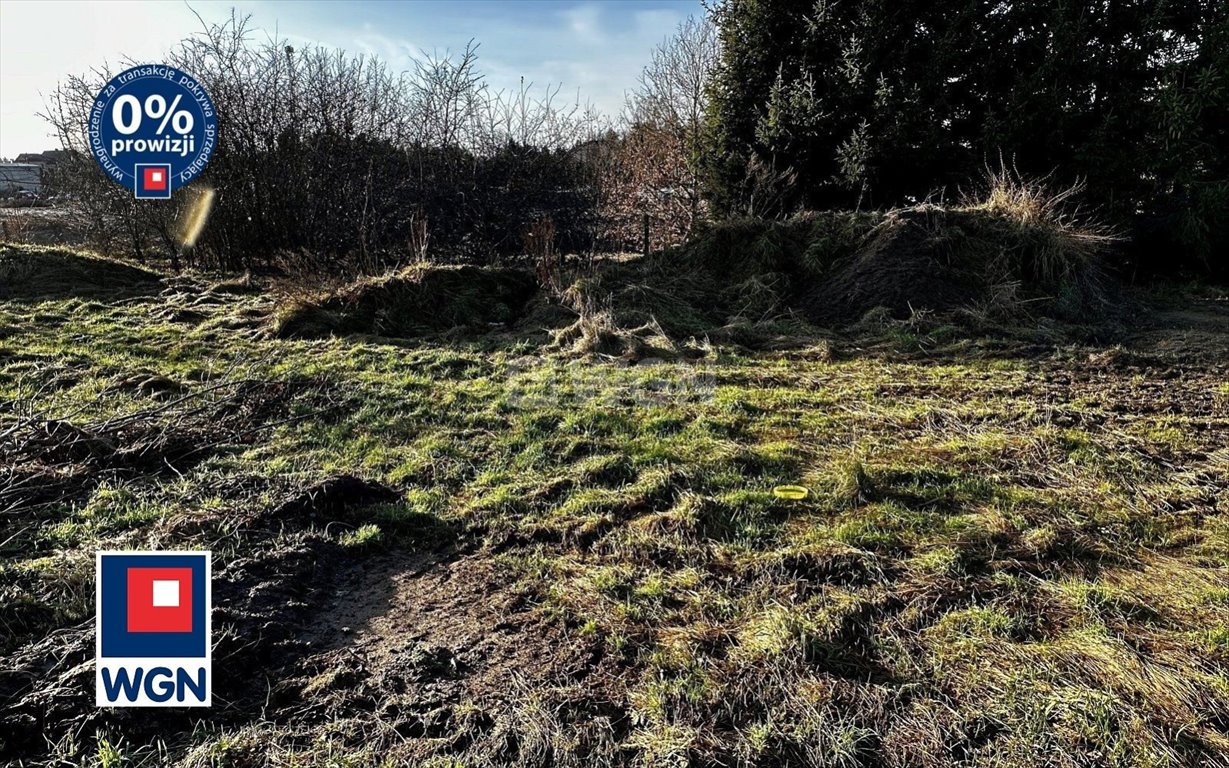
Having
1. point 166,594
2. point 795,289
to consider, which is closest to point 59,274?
point 166,594

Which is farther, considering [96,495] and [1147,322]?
[1147,322]

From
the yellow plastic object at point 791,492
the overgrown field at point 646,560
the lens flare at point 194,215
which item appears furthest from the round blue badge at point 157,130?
the yellow plastic object at point 791,492

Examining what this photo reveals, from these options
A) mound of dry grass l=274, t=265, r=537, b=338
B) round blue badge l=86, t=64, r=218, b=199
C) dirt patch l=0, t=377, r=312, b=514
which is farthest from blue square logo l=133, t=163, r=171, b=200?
dirt patch l=0, t=377, r=312, b=514

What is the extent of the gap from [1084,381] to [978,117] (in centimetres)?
642

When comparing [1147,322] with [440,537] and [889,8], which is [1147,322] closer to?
[889,8]

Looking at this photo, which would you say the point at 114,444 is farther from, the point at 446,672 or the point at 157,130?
the point at 157,130

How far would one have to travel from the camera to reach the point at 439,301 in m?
8.70

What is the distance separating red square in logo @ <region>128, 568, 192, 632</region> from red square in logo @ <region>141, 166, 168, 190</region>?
1165cm

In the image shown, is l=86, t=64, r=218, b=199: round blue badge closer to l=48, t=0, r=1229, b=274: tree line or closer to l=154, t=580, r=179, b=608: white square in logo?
l=48, t=0, r=1229, b=274: tree line

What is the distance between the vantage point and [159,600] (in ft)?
9.04

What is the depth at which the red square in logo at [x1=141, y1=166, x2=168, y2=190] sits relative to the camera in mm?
11875

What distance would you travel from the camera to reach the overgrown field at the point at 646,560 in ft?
7.02

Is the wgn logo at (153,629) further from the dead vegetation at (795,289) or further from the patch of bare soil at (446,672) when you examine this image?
the dead vegetation at (795,289)

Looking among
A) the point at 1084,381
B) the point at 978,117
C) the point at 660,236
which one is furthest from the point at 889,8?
the point at 1084,381
